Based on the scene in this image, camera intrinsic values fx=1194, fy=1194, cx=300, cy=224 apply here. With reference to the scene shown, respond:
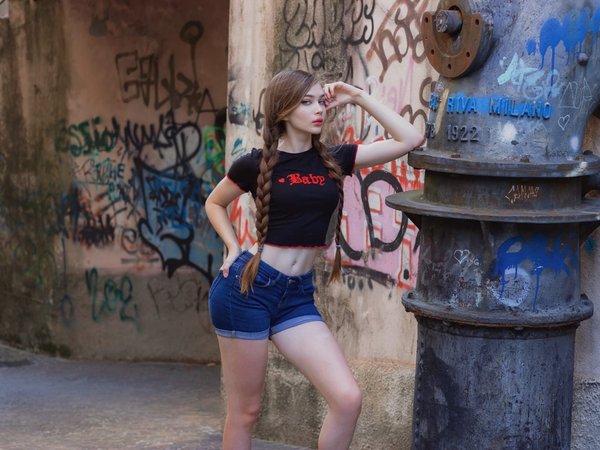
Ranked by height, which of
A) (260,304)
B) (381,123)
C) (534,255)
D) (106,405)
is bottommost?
(106,405)

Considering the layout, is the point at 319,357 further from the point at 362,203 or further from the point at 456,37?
the point at 362,203

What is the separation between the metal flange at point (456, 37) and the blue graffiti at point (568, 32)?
0.18 metres

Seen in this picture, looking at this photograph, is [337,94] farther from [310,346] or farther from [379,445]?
[379,445]

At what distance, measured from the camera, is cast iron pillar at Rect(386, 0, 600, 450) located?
4156 millimetres

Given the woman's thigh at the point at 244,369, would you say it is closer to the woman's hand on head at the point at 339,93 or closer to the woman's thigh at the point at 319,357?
the woman's thigh at the point at 319,357

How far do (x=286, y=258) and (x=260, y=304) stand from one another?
0.67 feet

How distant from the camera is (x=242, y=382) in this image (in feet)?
15.2

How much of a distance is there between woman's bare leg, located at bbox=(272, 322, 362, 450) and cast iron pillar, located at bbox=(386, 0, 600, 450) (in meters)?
0.36

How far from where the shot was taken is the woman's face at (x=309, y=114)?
4551 millimetres

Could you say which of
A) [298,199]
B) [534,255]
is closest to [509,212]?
[534,255]

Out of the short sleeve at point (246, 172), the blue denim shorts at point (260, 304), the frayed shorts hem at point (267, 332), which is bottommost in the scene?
the frayed shorts hem at point (267, 332)

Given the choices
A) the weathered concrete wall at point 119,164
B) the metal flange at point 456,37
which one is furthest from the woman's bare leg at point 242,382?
the weathered concrete wall at point 119,164

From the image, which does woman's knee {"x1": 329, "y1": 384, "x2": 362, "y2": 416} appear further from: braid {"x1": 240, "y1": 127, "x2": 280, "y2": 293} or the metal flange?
the metal flange

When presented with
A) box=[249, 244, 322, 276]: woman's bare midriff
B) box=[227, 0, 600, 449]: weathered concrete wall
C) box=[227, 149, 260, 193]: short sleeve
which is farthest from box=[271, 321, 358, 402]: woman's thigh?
box=[227, 0, 600, 449]: weathered concrete wall
